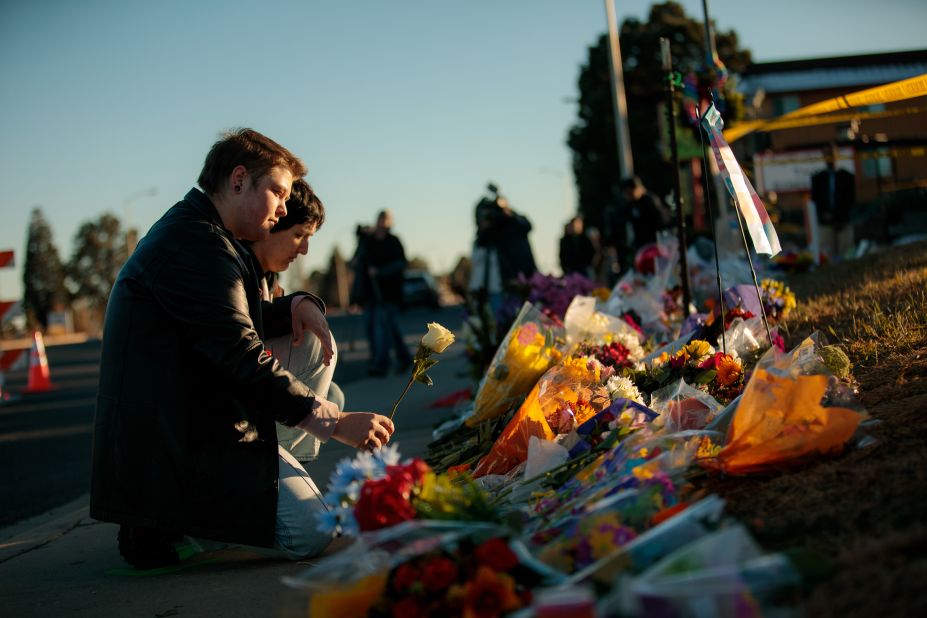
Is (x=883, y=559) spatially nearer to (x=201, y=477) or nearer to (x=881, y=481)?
(x=881, y=481)

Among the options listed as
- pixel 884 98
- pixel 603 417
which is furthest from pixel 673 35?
pixel 603 417

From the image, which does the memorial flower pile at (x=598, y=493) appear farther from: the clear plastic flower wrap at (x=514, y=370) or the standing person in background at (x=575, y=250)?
the standing person in background at (x=575, y=250)

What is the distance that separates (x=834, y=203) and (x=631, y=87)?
3140 centimetres

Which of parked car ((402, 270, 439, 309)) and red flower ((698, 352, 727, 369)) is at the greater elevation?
red flower ((698, 352, 727, 369))

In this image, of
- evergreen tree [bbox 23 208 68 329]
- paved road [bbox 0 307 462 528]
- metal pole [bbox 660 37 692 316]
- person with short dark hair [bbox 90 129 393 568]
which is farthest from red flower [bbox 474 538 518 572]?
evergreen tree [bbox 23 208 68 329]

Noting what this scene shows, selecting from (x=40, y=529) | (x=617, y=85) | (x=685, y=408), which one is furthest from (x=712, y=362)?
(x=617, y=85)

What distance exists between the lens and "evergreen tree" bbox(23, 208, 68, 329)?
75188mm

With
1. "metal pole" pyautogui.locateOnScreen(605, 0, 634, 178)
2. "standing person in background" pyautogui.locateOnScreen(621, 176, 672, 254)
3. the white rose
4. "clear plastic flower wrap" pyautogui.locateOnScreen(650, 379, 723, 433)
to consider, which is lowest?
"clear plastic flower wrap" pyautogui.locateOnScreen(650, 379, 723, 433)

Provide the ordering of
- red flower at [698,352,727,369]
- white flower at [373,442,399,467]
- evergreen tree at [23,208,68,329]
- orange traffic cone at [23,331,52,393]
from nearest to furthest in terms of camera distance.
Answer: white flower at [373,442,399,467], red flower at [698,352,727,369], orange traffic cone at [23,331,52,393], evergreen tree at [23,208,68,329]

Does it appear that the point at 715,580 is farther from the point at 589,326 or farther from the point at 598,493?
the point at 589,326

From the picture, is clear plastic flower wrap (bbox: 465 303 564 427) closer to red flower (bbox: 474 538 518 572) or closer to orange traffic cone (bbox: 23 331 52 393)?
red flower (bbox: 474 538 518 572)

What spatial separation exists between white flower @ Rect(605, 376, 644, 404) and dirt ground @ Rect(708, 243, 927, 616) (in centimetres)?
90

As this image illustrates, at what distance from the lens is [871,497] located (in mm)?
2607

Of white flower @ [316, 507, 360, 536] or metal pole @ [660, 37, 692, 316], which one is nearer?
white flower @ [316, 507, 360, 536]
